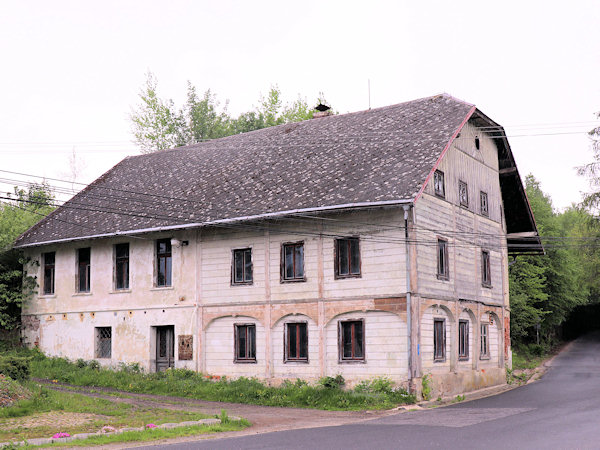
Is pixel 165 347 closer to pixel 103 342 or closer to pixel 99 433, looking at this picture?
pixel 103 342

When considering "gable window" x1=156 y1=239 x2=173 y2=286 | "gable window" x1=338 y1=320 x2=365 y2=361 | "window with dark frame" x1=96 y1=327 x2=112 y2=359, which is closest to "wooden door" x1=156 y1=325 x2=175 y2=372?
"gable window" x1=156 y1=239 x2=173 y2=286

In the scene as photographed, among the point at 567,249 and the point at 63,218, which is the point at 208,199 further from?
the point at 567,249

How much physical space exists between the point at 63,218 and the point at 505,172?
1921 cm

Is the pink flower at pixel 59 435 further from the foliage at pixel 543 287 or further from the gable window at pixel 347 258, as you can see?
the foliage at pixel 543 287

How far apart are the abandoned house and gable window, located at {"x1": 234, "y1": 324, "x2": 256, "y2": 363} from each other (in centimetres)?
5

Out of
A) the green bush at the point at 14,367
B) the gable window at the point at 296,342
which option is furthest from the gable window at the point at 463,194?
the green bush at the point at 14,367

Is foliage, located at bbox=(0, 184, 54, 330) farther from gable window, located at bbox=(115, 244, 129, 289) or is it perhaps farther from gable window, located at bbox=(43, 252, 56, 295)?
gable window, located at bbox=(115, 244, 129, 289)

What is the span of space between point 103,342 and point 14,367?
8655mm

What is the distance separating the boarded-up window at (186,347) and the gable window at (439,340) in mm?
8563

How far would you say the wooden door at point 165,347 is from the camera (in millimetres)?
26516

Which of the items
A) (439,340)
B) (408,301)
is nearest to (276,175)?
(408,301)

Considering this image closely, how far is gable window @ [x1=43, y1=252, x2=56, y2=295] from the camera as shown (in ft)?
101

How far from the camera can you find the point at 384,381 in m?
21.3

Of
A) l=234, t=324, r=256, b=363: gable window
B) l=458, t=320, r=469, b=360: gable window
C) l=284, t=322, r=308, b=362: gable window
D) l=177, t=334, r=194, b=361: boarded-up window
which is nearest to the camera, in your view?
l=284, t=322, r=308, b=362: gable window
